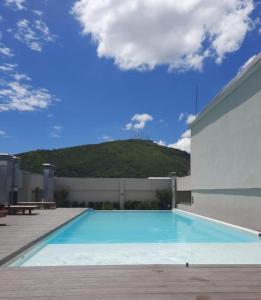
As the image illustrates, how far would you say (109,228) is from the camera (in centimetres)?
1639

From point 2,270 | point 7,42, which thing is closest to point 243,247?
point 2,270

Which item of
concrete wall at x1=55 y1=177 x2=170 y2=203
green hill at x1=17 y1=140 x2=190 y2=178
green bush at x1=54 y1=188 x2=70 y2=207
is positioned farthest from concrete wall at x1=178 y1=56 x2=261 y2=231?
green hill at x1=17 y1=140 x2=190 y2=178

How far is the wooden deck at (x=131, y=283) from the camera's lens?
4703 mm

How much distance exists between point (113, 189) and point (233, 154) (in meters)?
14.4

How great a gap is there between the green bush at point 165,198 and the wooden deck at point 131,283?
21261 mm

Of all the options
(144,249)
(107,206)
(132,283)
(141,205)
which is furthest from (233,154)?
(107,206)

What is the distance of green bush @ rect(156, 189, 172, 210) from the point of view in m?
27.2

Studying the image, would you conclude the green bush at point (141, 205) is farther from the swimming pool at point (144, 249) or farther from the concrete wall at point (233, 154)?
the swimming pool at point (144, 249)

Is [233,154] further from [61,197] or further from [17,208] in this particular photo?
[61,197]

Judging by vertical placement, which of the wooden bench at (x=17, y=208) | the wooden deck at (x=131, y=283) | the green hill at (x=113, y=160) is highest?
the green hill at (x=113, y=160)

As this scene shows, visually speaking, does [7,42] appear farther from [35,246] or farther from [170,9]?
[35,246]

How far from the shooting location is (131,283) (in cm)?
519

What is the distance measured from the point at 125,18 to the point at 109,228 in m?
7.64

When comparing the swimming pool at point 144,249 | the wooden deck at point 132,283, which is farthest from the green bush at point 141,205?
the wooden deck at point 132,283
